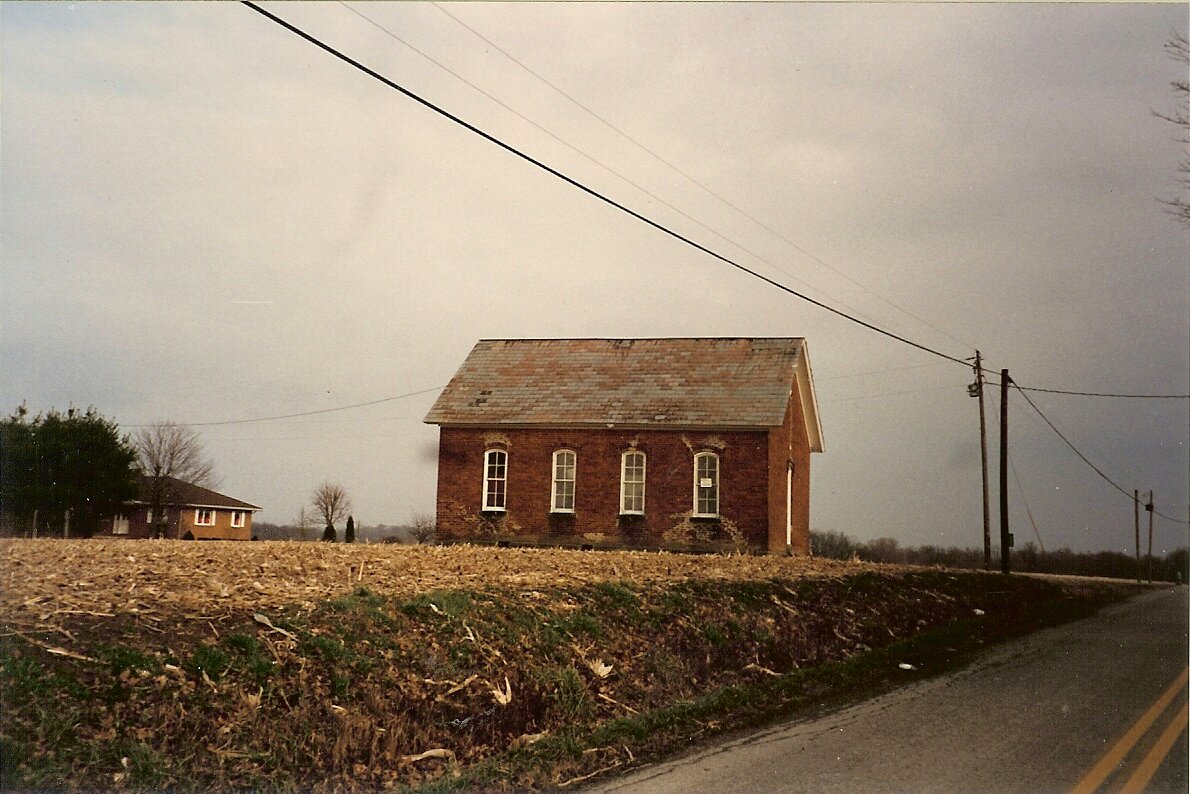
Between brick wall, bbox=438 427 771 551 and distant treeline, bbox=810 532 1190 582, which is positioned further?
distant treeline, bbox=810 532 1190 582

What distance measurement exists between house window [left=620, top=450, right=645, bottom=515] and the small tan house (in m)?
24.0

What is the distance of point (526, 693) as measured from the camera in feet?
30.6

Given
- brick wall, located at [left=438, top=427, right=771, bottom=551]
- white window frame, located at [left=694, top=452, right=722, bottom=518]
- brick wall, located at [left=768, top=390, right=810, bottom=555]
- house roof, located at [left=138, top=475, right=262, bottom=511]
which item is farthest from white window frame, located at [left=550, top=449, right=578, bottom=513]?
house roof, located at [left=138, top=475, right=262, bottom=511]

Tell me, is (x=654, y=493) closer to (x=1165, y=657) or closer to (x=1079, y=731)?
(x=1165, y=657)

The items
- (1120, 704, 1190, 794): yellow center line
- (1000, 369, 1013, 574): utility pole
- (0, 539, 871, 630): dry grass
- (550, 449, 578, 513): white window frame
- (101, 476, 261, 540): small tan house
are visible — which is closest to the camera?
(1120, 704, 1190, 794): yellow center line

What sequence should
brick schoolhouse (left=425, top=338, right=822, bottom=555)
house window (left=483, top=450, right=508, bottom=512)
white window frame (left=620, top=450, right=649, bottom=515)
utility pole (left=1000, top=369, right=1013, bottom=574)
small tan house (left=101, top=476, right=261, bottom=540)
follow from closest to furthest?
brick schoolhouse (left=425, top=338, right=822, bottom=555) < white window frame (left=620, top=450, right=649, bottom=515) < house window (left=483, top=450, right=508, bottom=512) < utility pole (left=1000, top=369, right=1013, bottom=574) < small tan house (left=101, top=476, right=261, bottom=540)

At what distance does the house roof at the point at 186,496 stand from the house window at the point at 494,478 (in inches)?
853

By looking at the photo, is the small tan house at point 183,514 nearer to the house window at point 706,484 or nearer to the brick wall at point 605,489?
the brick wall at point 605,489

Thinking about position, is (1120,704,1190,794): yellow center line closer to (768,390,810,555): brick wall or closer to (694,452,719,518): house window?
(768,390,810,555): brick wall

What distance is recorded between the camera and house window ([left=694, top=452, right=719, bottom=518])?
29.9 metres

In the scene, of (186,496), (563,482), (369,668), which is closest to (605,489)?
(563,482)

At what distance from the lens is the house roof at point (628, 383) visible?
3053 cm

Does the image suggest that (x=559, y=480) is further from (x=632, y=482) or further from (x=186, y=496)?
(x=186, y=496)

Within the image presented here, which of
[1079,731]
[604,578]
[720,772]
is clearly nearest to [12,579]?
[720,772]
